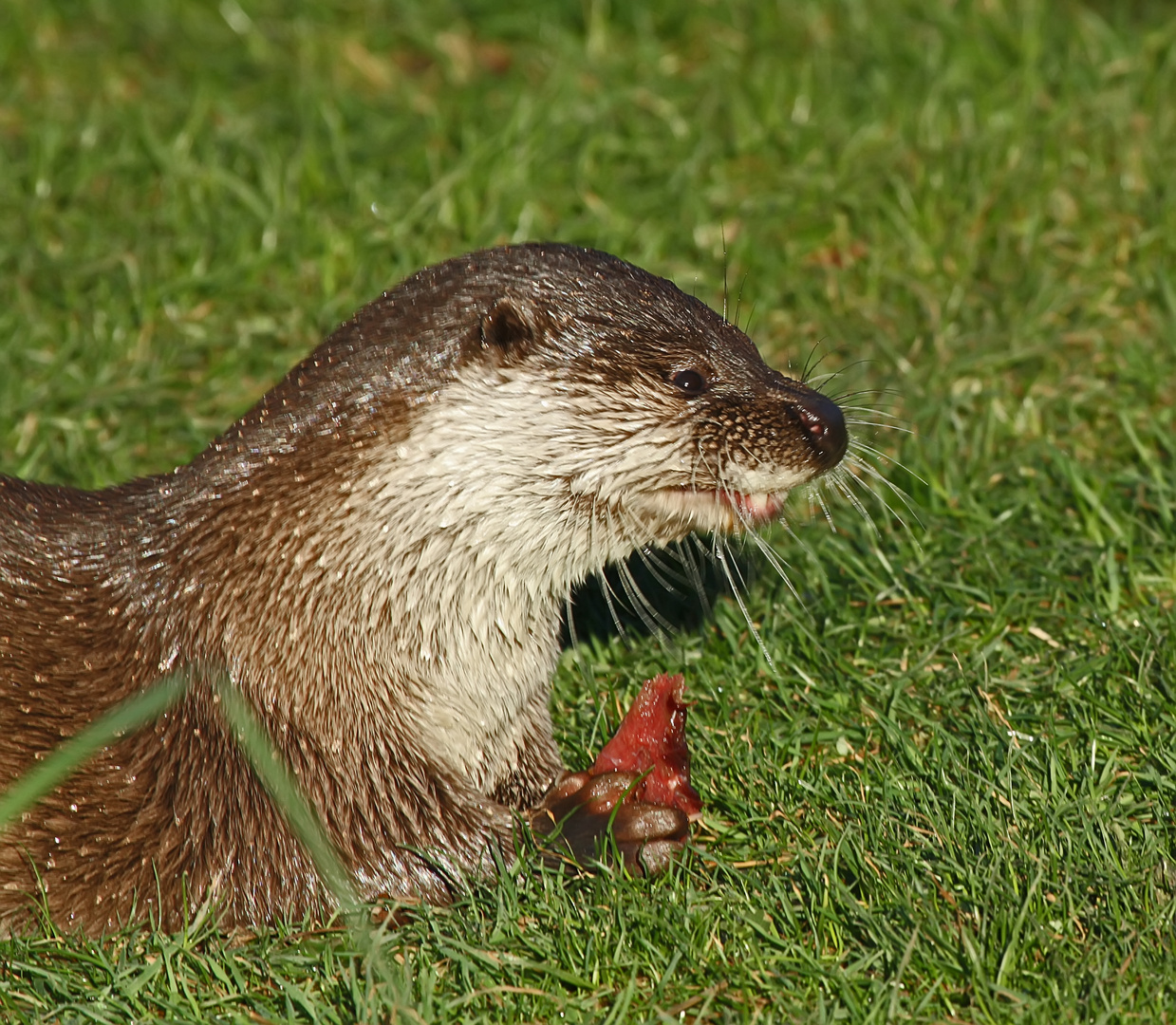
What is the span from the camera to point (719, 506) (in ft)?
8.75

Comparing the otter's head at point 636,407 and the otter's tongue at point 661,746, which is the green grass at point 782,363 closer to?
the otter's tongue at point 661,746

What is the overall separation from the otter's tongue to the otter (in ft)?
0.23

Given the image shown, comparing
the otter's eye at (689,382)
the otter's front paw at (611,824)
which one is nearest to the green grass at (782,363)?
the otter's front paw at (611,824)

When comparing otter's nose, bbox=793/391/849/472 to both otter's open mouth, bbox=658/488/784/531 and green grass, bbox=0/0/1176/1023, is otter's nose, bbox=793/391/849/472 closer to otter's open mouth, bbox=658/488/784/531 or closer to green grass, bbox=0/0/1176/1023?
otter's open mouth, bbox=658/488/784/531

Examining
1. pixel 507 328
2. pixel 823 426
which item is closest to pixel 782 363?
pixel 823 426

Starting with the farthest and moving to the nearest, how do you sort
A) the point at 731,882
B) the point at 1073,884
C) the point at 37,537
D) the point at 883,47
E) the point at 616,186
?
the point at 883,47, the point at 616,186, the point at 37,537, the point at 731,882, the point at 1073,884

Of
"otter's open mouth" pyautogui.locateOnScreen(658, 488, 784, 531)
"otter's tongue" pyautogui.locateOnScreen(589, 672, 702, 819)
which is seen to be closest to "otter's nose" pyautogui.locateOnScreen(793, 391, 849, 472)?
"otter's open mouth" pyautogui.locateOnScreen(658, 488, 784, 531)

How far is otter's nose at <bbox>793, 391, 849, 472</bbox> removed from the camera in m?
2.63

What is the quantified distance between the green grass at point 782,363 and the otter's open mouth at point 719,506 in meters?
0.41

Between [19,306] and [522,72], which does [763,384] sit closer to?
[19,306]

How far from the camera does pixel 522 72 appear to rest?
5051mm

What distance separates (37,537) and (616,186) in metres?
2.25

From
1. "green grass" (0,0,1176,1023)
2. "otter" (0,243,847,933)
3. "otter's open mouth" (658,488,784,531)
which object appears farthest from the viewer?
"otter's open mouth" (658,488,784,531)

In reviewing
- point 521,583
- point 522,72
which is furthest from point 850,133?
point 521,583
